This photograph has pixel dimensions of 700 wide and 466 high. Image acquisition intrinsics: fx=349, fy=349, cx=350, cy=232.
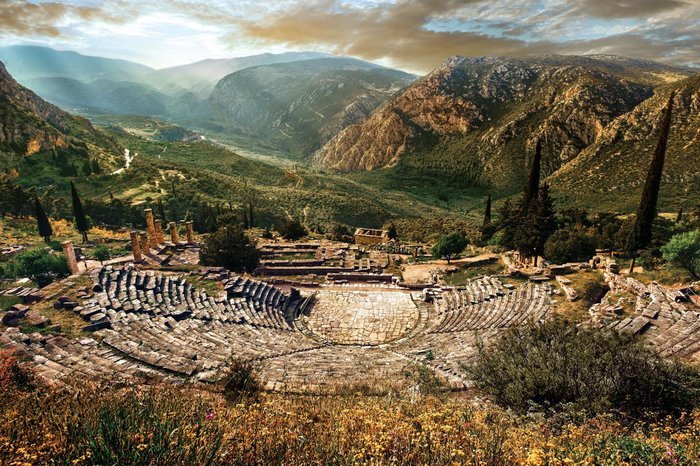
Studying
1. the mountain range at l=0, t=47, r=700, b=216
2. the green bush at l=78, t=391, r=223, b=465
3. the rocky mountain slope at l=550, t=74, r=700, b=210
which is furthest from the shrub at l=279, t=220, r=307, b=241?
the rocky mountain slope at l=550, t=74, r=700, b=210

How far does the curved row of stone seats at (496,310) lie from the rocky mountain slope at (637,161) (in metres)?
45.4

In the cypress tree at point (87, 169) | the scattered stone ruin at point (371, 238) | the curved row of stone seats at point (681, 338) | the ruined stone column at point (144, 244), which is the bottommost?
the scattered stone ruin at point (371, 238)

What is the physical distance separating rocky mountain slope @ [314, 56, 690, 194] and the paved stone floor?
77559 mm

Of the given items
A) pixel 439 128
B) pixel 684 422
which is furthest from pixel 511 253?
pixel 439 128

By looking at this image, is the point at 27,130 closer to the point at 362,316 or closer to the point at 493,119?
the point at 362,316

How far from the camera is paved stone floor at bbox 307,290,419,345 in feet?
59.2

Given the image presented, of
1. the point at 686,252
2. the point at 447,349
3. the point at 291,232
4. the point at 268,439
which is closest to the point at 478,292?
the point at 447,349

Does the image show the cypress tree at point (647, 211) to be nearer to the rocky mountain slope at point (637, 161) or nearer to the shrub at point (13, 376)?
the shrub at point (13, 376)

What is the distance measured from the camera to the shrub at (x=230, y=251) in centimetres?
2448

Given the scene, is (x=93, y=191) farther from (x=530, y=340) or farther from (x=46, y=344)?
(x=530, y=340)

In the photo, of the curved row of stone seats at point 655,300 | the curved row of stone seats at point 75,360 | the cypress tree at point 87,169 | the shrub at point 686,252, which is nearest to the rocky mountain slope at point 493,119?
the shrub at point 686,252

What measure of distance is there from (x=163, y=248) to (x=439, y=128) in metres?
115

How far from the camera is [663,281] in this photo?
16891 mm

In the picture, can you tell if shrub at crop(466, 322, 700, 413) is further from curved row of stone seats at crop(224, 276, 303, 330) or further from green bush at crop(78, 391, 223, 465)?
curved row of stone seats at crop(224, 276, 303, 330)
